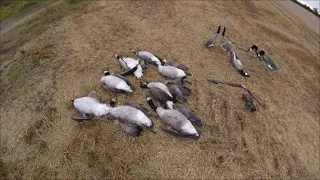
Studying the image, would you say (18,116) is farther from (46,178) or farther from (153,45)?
(153,45)

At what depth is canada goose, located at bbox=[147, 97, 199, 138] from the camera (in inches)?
345

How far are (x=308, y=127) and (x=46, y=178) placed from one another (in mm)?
7648

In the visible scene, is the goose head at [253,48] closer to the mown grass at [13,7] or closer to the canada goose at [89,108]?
the canada goose at [89,108]

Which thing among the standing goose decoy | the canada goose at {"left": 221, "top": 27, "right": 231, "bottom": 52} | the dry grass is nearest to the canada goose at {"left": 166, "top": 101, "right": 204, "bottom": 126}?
the dry grass

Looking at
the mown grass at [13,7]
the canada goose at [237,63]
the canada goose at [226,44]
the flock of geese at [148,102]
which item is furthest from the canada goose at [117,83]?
the mown grass at [13,7]

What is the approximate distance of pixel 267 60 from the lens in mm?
12516

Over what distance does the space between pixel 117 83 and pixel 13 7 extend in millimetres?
10719

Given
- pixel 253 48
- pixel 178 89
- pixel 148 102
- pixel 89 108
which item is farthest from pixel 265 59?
pixel 89 108

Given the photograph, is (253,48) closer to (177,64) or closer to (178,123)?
(177,64)

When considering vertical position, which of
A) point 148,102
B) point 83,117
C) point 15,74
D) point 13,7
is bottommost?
point 13,7

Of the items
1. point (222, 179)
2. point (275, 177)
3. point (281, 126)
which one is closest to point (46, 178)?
point (222, 179)

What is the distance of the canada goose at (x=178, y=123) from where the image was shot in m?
8.77

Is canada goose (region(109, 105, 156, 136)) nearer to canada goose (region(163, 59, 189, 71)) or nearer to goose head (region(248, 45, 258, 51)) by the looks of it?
canada goose (region(163, 59, 189, 71))

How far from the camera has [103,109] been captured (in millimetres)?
9164
